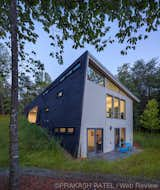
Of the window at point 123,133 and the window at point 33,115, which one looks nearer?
the window at point 33,115

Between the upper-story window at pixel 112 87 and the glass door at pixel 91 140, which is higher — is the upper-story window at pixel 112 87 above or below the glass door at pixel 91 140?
above

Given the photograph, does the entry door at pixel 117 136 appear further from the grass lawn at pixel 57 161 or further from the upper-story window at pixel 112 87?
the grass lawn at pixel 57 161

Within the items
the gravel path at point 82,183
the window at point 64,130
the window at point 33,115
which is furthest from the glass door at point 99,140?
the window at point 33,115

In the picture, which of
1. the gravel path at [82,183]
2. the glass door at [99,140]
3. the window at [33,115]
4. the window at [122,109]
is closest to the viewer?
the gravel path at [82,183]

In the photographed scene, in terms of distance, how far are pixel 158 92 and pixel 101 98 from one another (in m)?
19.6

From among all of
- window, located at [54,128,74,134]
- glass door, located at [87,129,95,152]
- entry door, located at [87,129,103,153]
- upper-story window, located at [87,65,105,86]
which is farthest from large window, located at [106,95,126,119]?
window, located at [54,128,74,134]

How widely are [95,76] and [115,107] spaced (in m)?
4.39

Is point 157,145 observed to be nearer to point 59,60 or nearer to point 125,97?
point 125,97

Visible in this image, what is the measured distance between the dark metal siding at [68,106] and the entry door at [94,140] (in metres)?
1.20

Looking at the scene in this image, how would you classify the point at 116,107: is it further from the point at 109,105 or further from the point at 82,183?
the point at 82,183

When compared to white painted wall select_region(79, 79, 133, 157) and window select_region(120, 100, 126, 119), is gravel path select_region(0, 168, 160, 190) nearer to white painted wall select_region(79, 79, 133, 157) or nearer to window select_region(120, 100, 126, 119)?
white painted wall select_region(79, 79, 133, 157)

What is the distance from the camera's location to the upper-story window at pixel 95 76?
10.5 meters

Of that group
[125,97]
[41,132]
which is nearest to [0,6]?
[41,132]

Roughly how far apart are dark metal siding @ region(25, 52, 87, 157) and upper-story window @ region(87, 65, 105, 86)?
0.90 metres
